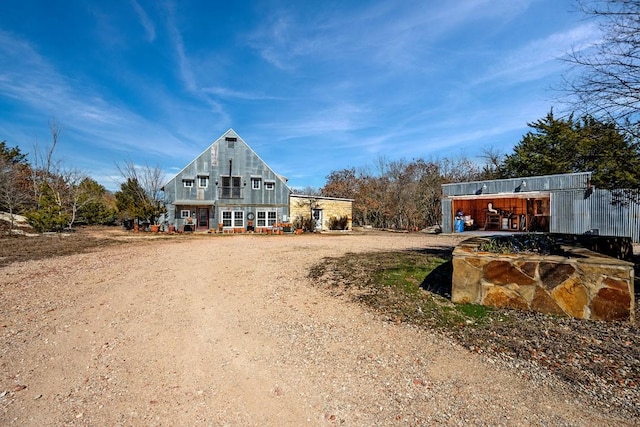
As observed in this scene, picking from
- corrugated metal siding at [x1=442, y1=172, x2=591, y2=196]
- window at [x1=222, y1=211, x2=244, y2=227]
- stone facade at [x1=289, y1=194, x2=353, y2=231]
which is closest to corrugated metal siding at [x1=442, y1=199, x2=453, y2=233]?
corrugated metal siding at [x1=442, y1=172, x2=591, y2=196]

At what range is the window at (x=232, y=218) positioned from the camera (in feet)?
77.5

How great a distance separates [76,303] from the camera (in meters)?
5.38

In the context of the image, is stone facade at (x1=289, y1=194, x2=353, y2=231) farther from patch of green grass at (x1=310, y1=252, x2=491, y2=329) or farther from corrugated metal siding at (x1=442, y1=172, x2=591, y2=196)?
patch of green grass at (x1=310, y1=252, x2=491, y2=329)

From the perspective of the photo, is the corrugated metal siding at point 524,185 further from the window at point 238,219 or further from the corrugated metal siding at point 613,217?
the window at point 238,219

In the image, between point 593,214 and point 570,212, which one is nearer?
point 593,214

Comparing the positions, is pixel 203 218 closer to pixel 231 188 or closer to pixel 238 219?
pixel 238 219

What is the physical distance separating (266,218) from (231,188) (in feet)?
12.1

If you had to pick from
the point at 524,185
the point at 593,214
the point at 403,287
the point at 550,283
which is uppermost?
the point at 524,185

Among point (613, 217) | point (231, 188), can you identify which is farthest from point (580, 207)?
point (231, 188)

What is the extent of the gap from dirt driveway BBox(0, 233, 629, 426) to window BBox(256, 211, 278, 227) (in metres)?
18.6

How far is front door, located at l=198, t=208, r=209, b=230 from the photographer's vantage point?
24.0 meters

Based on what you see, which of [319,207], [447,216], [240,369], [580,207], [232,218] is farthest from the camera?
[319,207]

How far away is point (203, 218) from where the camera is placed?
2416cm

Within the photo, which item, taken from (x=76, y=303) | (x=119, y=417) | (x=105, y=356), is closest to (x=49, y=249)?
(x=76, y=303)
